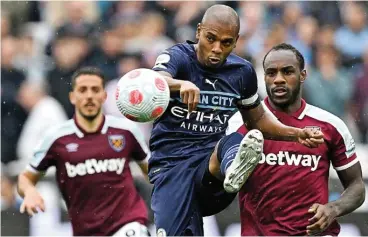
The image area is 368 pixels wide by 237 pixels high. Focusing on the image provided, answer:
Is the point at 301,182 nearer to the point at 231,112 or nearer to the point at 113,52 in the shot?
the point at 231,112

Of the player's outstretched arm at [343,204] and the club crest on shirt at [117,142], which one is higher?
the club crest on shirt at [117,142]

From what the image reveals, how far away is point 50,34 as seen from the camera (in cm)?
1331

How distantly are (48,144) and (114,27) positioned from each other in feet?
11.5

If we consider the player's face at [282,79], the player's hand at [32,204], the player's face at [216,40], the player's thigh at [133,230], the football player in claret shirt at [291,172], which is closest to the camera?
the player's face at [216,40]

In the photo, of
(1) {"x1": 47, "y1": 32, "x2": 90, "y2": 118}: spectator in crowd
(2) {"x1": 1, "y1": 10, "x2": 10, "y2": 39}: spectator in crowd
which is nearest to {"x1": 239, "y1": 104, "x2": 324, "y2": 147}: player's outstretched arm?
(1) {"x1": 47, "y1": 32, "x2": 90, "y2": 118}: spectator in crowd

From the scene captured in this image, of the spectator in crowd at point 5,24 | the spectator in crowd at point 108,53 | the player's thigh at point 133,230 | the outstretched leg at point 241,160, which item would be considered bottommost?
the player's thigh at point 133,230

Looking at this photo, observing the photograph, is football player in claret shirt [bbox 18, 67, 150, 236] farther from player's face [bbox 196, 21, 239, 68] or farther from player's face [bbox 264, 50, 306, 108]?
player's face [bbox 196, 21, 239, 68]

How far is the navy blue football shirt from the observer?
25.4ft

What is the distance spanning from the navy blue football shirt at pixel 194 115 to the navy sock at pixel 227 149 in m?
0.33

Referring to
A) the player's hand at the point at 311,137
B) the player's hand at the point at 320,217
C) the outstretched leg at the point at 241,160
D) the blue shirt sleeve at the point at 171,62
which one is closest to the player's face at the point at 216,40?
the blue shirt sleeve at the point at 171,62

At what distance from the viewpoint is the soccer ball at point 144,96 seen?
724 centimetres

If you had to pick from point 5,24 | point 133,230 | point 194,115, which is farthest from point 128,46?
point 194,115

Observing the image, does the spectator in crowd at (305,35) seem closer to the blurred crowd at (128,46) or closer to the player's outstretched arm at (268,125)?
the blurred crowd at (128,46)

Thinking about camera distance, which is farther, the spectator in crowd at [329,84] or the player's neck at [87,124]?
the spectator in crowd at [329,84]
